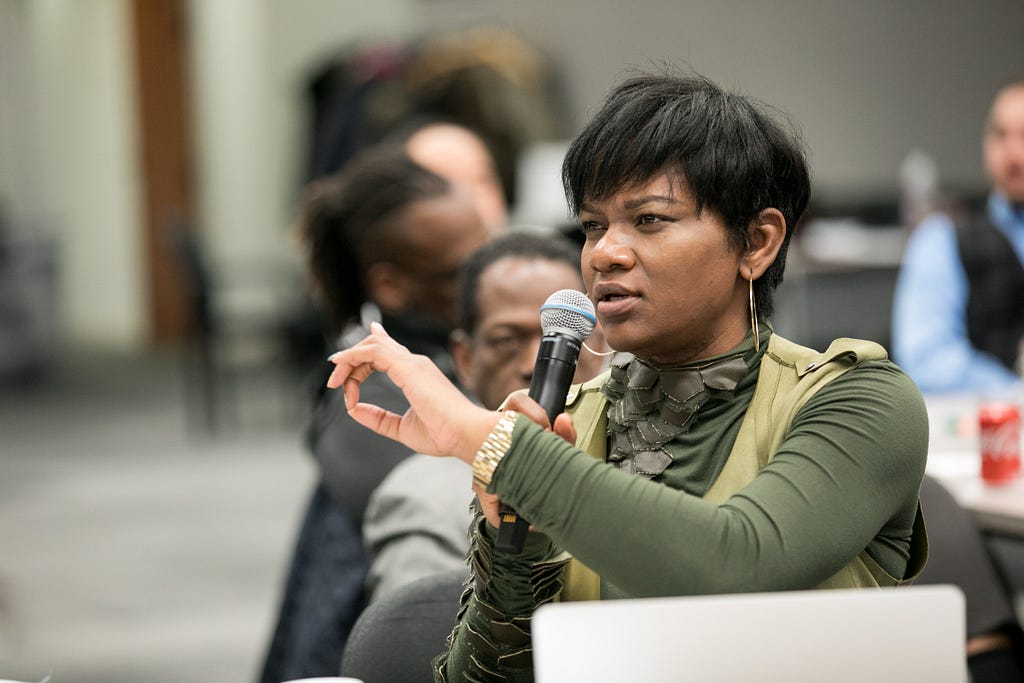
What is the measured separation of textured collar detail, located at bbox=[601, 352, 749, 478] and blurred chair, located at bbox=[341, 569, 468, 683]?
34 cm

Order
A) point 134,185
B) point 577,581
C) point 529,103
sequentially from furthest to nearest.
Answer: point 134,185 → point 529,103 → point 577,581

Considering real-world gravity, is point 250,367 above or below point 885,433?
below

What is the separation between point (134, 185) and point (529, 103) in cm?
538

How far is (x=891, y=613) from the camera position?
0.99m

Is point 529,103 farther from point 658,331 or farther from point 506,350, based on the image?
point 658,331

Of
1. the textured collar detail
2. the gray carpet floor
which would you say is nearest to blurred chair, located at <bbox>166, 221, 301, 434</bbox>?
the gray carpet floor

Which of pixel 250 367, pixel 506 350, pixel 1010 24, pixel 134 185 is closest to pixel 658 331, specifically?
pixel 506 350

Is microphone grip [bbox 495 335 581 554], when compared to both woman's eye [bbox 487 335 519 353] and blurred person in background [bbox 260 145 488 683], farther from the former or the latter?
blurred person in background [bbox 260 145 488 683]

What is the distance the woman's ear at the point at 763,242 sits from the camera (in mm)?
1275

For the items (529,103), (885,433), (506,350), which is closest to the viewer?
(885,433)

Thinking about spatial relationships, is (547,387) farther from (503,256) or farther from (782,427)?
(503,256)

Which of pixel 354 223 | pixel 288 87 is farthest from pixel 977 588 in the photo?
pixel 288 87

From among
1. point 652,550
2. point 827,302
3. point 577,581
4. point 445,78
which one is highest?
point 652,550

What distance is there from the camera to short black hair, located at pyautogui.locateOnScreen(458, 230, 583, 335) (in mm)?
2217
